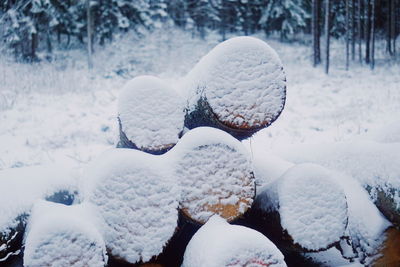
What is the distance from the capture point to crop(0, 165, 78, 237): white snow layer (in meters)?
1.50

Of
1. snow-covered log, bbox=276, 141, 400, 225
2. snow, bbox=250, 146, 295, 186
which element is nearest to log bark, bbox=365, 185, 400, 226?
snow-covered log, bbox=276, 141, 400, 225

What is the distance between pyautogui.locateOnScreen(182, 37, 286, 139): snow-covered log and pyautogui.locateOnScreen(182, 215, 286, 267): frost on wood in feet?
1.84

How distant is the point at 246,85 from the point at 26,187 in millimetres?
1207

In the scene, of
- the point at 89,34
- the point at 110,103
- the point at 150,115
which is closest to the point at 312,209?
the point at 150,115

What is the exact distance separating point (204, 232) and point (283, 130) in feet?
19.0

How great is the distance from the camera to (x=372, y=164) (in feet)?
5.98

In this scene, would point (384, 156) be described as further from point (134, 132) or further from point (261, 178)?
point (134, 132)

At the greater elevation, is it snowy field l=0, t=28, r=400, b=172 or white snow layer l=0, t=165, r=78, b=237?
white snow layer l=0, t=165, r=78, b=237

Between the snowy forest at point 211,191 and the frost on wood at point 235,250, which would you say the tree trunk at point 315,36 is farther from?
the frost on wood at point 235,250

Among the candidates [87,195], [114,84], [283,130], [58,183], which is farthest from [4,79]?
[87,195]

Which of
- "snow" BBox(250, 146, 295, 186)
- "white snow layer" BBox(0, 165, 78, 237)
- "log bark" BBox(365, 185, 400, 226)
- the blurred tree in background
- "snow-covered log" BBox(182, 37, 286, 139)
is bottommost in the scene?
"log bark" BBox(365, 185, 400, 226)

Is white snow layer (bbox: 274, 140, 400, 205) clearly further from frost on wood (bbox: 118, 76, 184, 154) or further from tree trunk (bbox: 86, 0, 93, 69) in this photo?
tree trunk (bbox: 86, 0, 93, 69)

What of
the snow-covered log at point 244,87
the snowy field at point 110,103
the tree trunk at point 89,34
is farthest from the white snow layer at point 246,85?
the tree trunk at point 89,34

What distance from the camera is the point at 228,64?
66.1 inches
